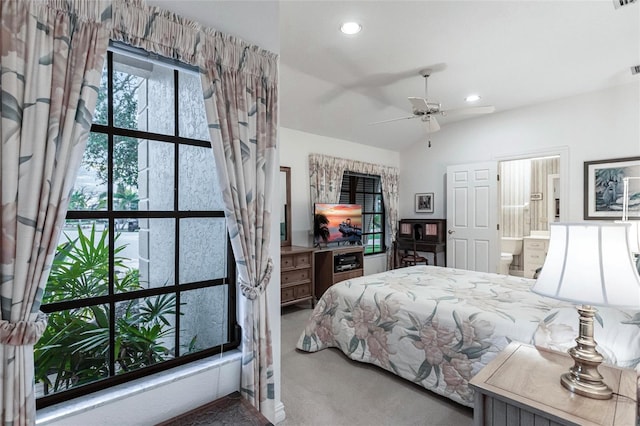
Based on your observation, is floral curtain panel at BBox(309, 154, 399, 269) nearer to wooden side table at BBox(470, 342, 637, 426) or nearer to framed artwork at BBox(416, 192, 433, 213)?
framed artwork at BBox(416, 192, 433, 213)

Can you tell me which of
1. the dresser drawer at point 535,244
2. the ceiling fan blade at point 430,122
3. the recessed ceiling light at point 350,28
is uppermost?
the recessed ceiling light at point 350,28

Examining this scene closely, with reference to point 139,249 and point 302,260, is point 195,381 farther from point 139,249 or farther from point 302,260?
point 302,260

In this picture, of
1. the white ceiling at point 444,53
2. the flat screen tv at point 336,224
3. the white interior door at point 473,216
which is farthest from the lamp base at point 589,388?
the white interior door at point 473,216

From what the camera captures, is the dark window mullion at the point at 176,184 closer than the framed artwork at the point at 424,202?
Yes

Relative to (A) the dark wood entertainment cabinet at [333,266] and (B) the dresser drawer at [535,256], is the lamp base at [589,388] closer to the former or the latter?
(A) the dark wood entertainment cabinet at [333,266]

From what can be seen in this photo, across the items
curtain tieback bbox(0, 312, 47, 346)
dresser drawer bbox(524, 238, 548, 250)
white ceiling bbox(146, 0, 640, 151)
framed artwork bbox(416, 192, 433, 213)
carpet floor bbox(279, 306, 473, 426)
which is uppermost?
white ceiling bbox(146, 0, 640, 151)

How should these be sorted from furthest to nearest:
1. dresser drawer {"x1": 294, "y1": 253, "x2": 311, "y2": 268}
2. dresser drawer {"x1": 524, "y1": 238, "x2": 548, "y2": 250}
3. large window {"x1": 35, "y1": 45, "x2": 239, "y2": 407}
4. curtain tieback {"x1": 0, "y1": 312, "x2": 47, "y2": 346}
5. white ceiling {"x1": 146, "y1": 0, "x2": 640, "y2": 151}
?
dresser drawer {"x1": 524, "y1": 238, "x2": 548, "y2": 250} → dresser drawer {"x1": 294, "y1": 253, "x2": 311, "y2": 268} → white ceiling {"x1": 146, "y1": 0, "x2": 640, "y2": 151} → large window {"x1": 35, "y1": 45, "x2": 239, "y2": 407} → curtain tieback {"x1": 0, "y1": 312, "x2": 47, "y2": 346}

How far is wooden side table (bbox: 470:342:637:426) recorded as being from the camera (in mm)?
1119

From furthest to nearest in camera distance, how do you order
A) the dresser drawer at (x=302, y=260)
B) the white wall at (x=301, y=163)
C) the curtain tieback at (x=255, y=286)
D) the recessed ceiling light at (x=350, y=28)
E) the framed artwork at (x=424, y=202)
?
the framed artwork at (x=424, y=202) → the white wall at (x=301, y=163) → the dresser drawer at (x=302, y=260) → the recessed ceiling light at (x=350, y=28) → the curtain tieback at (x=255, y=286)

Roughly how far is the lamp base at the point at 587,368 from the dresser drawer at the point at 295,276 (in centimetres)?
300

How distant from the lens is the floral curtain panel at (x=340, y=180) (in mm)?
4801

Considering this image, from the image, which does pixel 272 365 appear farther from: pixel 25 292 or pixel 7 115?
pixel 7 115

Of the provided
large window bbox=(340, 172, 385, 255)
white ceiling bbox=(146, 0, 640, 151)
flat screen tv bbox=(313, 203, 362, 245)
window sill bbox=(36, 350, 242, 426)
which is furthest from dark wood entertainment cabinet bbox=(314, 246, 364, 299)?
window sill bbox=(36, 350, 242, 426)

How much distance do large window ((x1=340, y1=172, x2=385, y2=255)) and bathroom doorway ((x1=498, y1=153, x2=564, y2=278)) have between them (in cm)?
202
